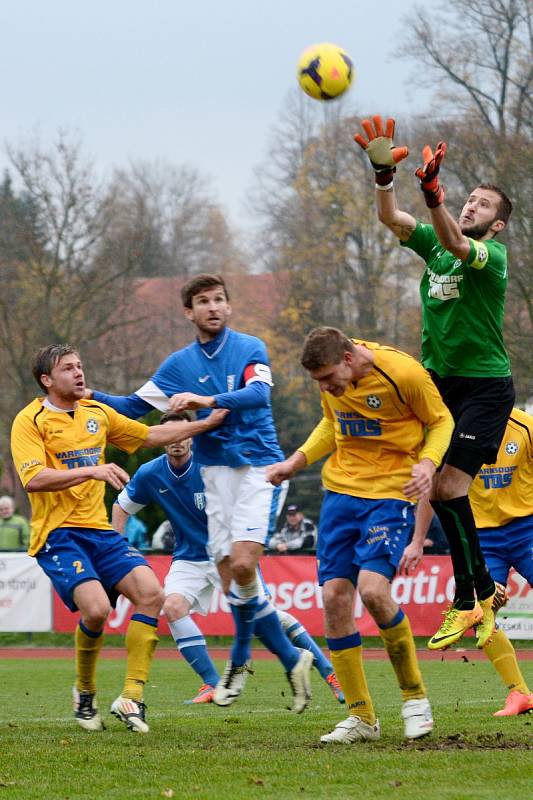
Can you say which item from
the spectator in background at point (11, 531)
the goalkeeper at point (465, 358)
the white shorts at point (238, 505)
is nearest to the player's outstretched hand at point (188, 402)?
the white shorts at point (238, 505)

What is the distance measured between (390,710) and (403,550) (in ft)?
9.42

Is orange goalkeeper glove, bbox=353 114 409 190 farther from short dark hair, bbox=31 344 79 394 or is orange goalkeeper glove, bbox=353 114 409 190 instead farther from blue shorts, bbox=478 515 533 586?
blue shorts, bbox=478 515 533 586

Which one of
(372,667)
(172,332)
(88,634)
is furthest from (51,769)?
(172,332)

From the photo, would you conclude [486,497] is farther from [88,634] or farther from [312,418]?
[312,418]

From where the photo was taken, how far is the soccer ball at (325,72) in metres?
8.13

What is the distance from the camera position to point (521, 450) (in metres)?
9.59

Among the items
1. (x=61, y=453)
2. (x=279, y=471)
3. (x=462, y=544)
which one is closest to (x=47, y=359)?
(x=61, y=453)

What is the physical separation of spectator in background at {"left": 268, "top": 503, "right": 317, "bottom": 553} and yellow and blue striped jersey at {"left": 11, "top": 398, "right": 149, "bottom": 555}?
9.96 metres

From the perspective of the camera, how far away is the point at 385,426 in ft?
24.8

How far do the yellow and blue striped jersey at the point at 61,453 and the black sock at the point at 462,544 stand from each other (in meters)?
2.28

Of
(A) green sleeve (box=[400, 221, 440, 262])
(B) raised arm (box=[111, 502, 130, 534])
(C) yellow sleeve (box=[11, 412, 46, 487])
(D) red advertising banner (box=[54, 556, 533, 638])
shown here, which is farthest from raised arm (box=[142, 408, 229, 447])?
(D) red advertising banner (box=[54, 556, 533, 638])

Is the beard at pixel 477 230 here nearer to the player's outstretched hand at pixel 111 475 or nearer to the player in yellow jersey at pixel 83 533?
the player in yellow jersey at pixel 83 533

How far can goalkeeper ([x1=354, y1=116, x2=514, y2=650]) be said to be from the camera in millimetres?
7715

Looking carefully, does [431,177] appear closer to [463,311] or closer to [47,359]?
[463,311]
